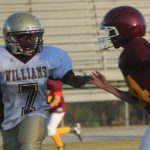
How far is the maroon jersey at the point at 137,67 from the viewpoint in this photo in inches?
151

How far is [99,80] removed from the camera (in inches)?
165

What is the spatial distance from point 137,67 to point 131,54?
0.29 feet

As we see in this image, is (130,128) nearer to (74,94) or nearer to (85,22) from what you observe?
(74,94)

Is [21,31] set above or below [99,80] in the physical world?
above

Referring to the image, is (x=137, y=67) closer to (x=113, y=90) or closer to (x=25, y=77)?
(x=113, y=90)

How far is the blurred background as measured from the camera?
12.9 meters

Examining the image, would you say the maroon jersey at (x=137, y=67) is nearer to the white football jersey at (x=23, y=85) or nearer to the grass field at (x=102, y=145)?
the white football jersey at (x=23, y=85)

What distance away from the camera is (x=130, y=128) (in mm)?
12828

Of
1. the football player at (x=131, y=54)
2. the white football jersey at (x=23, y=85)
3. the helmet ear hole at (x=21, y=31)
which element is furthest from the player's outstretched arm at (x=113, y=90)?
the helmet ear hole at (x=21, y=31)

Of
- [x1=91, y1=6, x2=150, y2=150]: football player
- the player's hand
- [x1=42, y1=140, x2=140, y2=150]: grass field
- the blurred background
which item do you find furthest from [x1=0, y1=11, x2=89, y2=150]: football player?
the blurred background

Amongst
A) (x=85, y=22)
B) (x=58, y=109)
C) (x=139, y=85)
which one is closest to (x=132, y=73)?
(x=139, y=85)

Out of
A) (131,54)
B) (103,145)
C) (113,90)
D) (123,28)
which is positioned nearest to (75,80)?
(113,90)

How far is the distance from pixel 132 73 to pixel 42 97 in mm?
919

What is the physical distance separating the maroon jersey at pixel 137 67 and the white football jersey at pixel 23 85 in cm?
81
